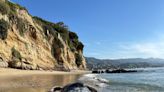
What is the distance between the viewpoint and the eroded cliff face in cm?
4941

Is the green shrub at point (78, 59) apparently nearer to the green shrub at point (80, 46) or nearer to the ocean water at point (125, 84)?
the green shrub at point (80, 46)

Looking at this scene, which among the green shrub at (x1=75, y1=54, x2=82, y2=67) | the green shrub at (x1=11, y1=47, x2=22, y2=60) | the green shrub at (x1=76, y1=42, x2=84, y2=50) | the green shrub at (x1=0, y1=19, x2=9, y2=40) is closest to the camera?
the green shrub at (x1=0, y1=19, x2=9, y2=40)

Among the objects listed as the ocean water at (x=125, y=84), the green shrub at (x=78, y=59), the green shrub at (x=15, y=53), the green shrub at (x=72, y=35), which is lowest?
the ocean water at (x=125, y=84)

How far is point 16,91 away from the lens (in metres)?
19.5

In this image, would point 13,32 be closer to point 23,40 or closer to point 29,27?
point 23,40

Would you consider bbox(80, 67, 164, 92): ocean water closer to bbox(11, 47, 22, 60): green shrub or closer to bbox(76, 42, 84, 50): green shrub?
bbox(11, 47, 22, 60): green shrub

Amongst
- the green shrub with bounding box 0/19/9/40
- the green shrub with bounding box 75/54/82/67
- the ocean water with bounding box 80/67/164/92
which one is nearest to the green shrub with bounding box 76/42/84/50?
the green shrub with bounding box 75/54/82/67

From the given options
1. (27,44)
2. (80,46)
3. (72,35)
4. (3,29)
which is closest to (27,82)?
(3,29)

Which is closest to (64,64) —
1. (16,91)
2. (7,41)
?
(7,41)

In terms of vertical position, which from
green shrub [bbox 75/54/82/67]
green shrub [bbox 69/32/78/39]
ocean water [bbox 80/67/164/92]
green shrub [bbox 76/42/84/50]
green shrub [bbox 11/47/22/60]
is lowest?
ocean water [bbox 80/67/164/92]

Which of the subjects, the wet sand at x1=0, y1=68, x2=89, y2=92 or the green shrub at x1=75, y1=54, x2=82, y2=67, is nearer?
the wet sand at x1=0, y1=68, x2=89, y2=92

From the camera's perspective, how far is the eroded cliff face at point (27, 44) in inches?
1945

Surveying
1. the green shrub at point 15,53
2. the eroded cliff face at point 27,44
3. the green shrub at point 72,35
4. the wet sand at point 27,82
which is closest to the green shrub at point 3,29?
the eroded cliff face at point 27,44

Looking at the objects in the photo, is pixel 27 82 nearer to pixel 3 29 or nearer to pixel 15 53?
pixel 3 29
